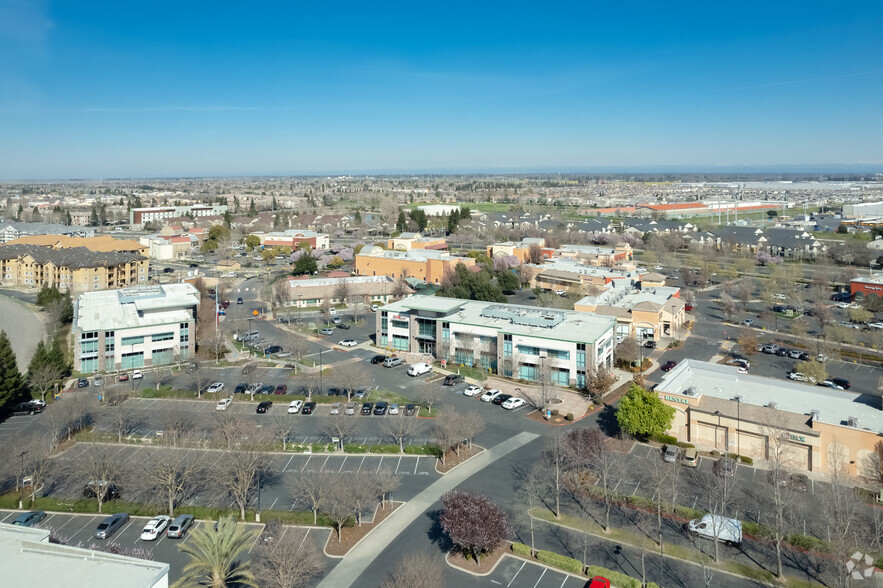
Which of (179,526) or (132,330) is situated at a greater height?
(132,330)

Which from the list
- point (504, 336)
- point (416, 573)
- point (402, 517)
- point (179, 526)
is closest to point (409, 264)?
point (504, 336)

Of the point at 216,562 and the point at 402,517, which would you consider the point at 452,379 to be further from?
the point at 216,562

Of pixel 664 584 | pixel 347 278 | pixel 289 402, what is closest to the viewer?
pixel 664 584

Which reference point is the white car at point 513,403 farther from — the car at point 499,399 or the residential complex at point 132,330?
the residential complex at point 132,330

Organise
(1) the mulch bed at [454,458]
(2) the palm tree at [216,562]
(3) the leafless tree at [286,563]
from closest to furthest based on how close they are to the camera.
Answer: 1. (3) the leafless tree at [286,563]
2. (2) the palm tree at [216,562]
3. (1) the mulch bed at [454,458]

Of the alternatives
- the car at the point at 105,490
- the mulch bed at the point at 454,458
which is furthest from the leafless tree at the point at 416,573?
the car at the point at 105,490

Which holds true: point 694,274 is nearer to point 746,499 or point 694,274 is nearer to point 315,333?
point 315,333

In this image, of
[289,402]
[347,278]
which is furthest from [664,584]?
[347,278]
